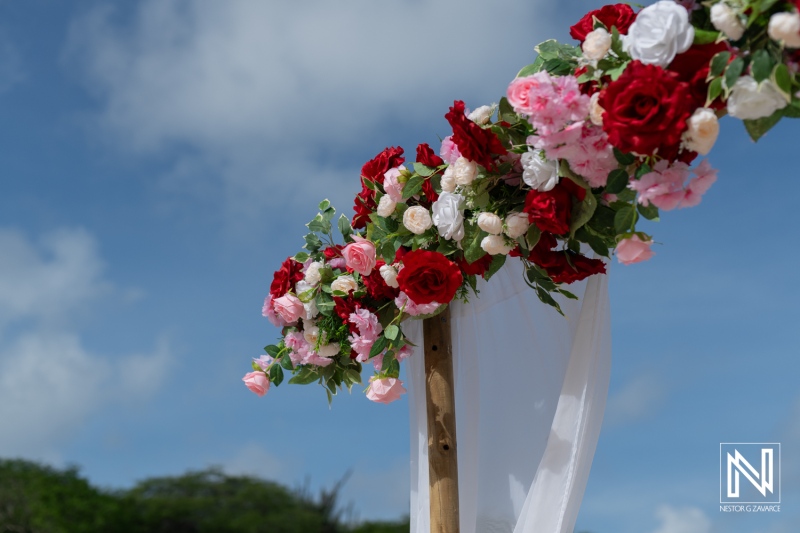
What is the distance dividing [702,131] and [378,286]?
4.24 feet

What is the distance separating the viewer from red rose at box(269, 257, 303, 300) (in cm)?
306

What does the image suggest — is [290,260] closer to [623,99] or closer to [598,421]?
[598,421]

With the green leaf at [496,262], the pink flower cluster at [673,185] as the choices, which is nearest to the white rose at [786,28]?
the pink flower cluster at [673,185]

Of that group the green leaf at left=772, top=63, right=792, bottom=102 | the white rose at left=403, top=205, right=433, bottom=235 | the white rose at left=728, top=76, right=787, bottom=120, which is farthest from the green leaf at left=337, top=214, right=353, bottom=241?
the green leaf at left=772, top=63, right=792, bottom=102

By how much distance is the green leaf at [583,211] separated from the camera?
2146 millimetres

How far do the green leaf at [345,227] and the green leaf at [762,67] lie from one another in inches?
63.3

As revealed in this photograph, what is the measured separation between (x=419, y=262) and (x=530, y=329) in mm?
675

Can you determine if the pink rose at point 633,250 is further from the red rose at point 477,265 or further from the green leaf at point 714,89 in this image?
the red rose at point 477,265

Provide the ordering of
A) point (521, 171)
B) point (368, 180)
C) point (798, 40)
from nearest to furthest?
point (798, 40), point (521, 171), point (368, 180)

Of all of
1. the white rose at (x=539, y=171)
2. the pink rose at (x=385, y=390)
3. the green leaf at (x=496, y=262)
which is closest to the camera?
the white rose at (x=539, y=171)

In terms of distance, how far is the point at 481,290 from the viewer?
9.68 ft

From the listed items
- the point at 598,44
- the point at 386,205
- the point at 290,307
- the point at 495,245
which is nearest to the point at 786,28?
the point at 598,44

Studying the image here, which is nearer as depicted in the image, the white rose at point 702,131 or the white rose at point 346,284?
the white rose at point 702,131

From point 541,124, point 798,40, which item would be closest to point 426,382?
point 541,124
